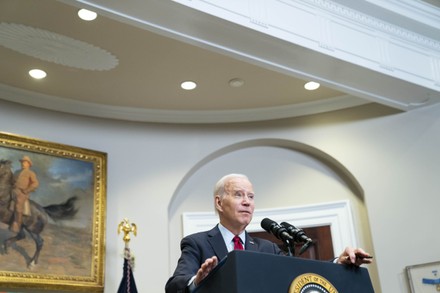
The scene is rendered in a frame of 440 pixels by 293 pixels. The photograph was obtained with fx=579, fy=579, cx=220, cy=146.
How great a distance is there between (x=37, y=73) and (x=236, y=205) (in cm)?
384

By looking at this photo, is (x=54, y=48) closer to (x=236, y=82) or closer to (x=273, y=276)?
(x=236, y=82)

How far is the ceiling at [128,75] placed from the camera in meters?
5.39

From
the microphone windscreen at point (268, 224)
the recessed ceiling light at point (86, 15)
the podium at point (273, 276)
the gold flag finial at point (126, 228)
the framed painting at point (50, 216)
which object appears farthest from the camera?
the gold flag finial at point (126, 228)

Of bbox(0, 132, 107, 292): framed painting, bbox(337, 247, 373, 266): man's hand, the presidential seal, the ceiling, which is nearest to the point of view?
the presidential seal

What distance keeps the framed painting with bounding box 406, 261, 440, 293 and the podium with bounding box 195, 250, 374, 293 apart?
13.5 ft

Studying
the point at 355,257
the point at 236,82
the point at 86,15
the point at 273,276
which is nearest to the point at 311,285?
the point at 273,276

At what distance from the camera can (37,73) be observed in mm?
6188

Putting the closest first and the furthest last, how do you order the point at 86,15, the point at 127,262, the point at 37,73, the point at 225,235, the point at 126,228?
the point at 225,235, the point at 86,15, the point at 37,73, the point at 127,262, the point at 126,228

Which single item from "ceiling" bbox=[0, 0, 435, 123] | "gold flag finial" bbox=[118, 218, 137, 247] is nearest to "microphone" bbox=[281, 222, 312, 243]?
"ceiling" bbox=[0, 0, 435, 123]

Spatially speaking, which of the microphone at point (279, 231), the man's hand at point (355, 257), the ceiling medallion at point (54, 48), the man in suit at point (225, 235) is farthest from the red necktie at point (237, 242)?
the ceiling medallion at point (54, 48)

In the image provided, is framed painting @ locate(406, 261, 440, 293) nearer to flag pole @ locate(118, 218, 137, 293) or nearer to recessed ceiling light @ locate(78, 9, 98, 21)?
flag pole @ locate(118, 218, 137, 293)

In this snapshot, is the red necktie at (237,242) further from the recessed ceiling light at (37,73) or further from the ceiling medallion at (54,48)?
the recessed ceiling light at (37,73)

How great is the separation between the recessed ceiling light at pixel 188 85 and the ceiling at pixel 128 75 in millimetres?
62

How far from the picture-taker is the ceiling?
539 cm
